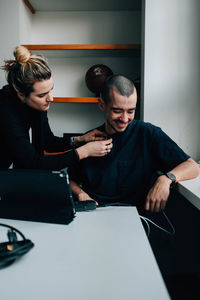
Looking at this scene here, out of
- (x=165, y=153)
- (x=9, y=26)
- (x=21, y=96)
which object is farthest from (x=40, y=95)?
(x=9, y=26)

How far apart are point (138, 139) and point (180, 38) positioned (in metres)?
0.94

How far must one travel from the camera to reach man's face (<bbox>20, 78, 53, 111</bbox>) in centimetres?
144

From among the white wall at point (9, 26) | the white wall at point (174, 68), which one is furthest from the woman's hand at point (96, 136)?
the white wall at point (9, 26)

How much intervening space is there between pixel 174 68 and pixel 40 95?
101 centimetres

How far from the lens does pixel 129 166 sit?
4.73 feet

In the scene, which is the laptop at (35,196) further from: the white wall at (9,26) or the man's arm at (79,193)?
the white wall at (9,26)

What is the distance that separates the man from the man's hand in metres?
0.15

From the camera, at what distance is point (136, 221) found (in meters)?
0.89

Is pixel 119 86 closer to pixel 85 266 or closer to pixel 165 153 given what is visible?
pixel 165 153

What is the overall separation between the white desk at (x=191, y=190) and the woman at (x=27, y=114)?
1.33 feet

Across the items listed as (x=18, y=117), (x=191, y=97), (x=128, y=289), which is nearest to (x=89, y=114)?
(x=191, y=97)

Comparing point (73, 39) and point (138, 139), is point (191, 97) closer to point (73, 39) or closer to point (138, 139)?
point (138, 139)

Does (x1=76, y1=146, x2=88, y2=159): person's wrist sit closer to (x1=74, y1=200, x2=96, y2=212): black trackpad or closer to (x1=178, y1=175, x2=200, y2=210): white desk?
(x1=74, y1=200, x2=96, y2=212): black trackpad

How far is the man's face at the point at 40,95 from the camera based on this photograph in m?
1.44
